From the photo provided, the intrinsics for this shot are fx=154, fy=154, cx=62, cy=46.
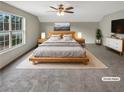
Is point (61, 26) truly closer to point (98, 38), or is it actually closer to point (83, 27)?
point (83, 27)

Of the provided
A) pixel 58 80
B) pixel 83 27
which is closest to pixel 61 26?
pixel 83 27

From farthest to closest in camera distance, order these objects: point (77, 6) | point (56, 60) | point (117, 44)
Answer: point (117, 44), point (77, 6), point (56, 60)

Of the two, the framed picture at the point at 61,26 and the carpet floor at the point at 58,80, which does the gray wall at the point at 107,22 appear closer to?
the framed picture at the point at 61,26

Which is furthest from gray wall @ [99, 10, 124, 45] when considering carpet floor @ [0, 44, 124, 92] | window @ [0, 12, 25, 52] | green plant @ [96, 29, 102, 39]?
window @ [0, 12, 25, 52]

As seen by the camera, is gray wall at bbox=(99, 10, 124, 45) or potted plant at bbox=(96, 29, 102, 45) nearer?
gray wall at bbox=(99, 10, 124, 45)

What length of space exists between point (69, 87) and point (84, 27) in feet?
28.2

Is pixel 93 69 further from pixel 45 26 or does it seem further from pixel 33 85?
pixel 45 26

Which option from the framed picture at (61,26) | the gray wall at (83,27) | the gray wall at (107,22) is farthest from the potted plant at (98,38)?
the framed picture at (61,26)

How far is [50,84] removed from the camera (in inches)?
135

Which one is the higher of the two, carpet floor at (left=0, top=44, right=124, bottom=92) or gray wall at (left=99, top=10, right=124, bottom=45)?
gray wall at (left=99, top=10, right=124, bottom=45)

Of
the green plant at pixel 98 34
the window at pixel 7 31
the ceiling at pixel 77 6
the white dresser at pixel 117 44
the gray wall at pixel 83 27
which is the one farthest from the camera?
the gray wall at pixel 83 27

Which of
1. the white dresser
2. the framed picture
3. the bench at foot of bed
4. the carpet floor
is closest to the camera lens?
the carpet floor

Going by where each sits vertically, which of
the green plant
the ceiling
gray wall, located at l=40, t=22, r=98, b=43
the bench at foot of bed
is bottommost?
the bench at foot of bed

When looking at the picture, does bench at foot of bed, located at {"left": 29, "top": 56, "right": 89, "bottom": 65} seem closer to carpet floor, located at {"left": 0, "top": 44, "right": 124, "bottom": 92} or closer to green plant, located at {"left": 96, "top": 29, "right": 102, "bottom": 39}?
carpet floor, located at {"left": 0, "top": 44, "right": 124, "bottom": 92}
